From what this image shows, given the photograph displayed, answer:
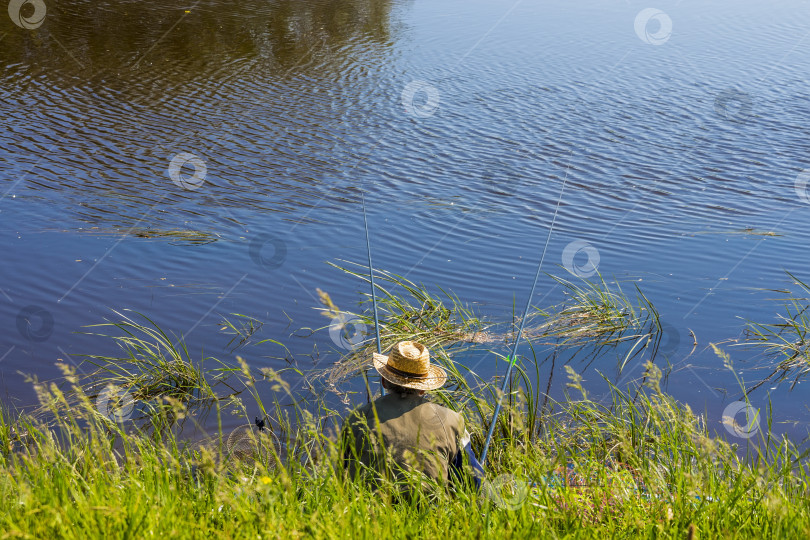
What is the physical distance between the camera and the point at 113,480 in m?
2.55

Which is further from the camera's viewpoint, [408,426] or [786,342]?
[786,342]

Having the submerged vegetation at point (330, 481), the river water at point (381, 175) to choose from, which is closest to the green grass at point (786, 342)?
the river water at point (381, 175)

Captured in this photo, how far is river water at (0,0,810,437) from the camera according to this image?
5.90 m

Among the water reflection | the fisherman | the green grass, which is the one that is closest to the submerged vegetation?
the fisherman

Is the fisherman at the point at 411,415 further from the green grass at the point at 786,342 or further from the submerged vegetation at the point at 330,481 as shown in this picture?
the green grass at the point at 786,342

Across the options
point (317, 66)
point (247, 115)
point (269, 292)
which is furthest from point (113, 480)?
point (317, 66)

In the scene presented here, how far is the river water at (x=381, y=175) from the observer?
5.90m

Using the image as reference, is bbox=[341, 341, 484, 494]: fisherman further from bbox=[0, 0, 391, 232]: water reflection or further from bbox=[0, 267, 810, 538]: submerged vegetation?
bbox=[0, 0, 391, 232]: water reflection

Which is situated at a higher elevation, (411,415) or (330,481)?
(330,481)

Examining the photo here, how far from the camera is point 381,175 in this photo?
891 cm

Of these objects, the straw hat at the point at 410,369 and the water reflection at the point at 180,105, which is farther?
the water reflection at the point at 180,105

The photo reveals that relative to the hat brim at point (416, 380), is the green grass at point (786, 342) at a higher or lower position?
lower

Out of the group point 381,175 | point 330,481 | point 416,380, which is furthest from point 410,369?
point 381,175

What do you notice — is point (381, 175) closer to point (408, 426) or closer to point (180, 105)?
point (180, 105)
